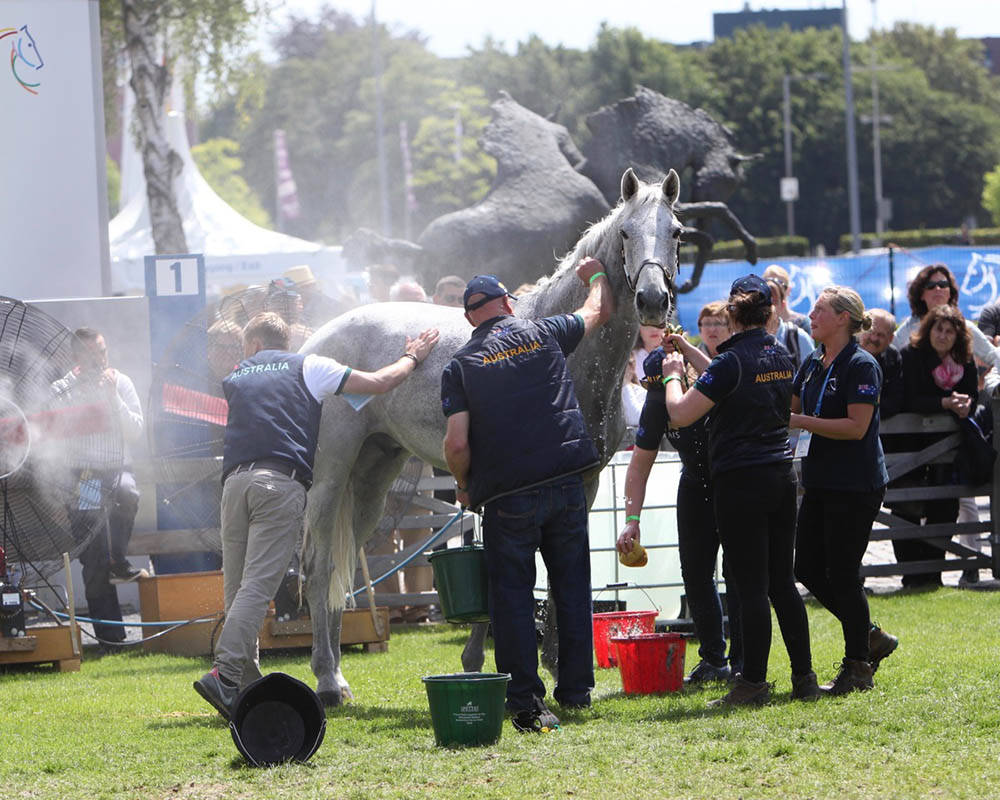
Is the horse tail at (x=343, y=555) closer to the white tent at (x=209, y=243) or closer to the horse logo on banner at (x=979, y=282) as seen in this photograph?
the horse logo on banner at (x=979, y=282)

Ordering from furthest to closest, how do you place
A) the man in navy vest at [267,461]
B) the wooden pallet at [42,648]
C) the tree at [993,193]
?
the tree at [993,193], the wooden pallet at [42,648], the man in navy vest at [267,461]

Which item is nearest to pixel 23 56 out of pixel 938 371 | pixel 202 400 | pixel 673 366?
pixel 202 400

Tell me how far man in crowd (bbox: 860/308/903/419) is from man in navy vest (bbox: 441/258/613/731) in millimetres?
4977

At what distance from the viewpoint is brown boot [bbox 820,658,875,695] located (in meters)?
6.80

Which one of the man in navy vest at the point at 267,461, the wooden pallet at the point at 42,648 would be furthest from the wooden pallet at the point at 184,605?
the man in navy vest at the point at 267,461

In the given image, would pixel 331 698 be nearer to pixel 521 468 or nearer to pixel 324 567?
pixel 324 567

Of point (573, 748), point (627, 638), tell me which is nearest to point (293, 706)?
point (573, 748)

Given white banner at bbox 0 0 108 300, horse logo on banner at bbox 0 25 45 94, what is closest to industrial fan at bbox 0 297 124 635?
white banner at bbox 0 0 108 300

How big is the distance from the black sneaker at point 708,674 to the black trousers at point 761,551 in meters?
1.03

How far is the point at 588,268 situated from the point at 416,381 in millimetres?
1202

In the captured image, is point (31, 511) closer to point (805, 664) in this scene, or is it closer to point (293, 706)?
point (293, 706)

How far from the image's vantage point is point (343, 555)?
8.29m

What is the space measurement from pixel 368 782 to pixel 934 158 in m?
76.4

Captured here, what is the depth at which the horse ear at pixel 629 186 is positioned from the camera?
7.00 meters
